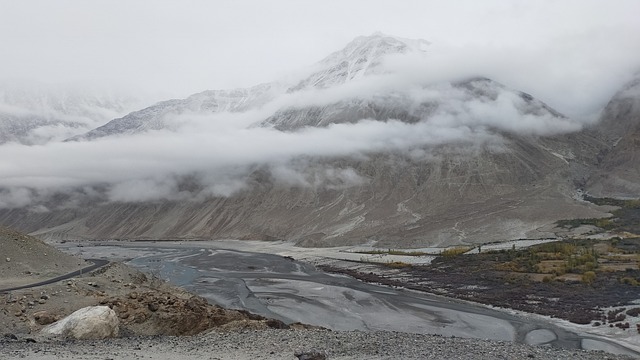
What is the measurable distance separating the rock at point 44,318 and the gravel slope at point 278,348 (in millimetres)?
6315

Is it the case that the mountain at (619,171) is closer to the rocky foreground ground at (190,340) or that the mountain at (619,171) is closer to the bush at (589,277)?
the bush at (589,277)

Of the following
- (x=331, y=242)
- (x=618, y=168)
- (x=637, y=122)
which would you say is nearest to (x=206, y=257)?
(x=331, y=242)

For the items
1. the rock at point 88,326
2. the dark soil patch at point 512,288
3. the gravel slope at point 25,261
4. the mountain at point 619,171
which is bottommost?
the mountain at point 619,171

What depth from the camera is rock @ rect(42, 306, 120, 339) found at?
750 inches

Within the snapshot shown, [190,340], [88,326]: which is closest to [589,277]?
[190,340]

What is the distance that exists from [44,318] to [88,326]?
5.29m

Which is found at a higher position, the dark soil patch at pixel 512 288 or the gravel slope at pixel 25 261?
the gravel slope at pixel 25 261

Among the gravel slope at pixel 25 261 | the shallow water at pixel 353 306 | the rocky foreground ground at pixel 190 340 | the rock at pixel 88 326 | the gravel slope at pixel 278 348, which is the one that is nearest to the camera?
the gravel slope at pixel 278 348

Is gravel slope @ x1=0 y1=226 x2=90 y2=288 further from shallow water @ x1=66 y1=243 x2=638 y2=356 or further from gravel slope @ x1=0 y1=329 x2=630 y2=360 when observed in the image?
gravel slope @ x1=0 y1=329 x2=630 y2=360

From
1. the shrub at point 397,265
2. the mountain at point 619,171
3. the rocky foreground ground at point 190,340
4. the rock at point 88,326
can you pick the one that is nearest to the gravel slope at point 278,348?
the rocky foreground ground at point 190,340

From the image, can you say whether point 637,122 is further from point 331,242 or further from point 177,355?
point 177,355

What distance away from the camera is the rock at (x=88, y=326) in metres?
19.1

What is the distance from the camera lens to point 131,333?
21.9m

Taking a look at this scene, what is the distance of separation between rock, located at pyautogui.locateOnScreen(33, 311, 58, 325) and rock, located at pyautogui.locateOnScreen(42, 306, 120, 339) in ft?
9.77
